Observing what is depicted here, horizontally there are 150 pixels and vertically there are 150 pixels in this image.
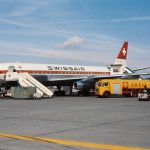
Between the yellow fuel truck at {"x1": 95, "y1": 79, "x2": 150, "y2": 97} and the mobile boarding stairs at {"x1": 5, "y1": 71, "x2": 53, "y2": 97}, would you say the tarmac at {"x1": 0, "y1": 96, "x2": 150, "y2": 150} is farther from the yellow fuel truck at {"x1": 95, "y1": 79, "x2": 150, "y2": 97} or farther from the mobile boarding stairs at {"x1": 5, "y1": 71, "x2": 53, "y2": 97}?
the yellow fuel truck at {"x1": 95, "y1": 79, "x2": 150, "y2": 97}

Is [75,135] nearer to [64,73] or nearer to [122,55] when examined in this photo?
[64,73]

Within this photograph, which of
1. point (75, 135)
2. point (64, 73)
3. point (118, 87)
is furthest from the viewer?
point (64, 73)

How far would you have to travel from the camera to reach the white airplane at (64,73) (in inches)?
2029

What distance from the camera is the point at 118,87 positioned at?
49125 millimetres

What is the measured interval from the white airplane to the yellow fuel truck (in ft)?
14.5

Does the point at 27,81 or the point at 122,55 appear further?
the point at 122,55

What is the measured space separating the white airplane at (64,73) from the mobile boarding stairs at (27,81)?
143 centimetres

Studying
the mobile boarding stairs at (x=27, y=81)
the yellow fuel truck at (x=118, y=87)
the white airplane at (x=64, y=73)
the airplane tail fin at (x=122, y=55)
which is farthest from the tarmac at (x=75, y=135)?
the airplane tail fin at (x=122, y=55)

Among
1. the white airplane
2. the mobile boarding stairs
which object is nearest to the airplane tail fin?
the white airplane

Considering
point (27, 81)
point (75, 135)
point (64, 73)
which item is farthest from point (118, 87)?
point (75, 135)

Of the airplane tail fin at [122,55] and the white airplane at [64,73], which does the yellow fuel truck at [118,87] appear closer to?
the white airplane at [64,73]

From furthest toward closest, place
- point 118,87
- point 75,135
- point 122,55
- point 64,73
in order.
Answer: point 122,55
point 64,73
point 118,87
point 75,135

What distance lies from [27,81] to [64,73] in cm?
871

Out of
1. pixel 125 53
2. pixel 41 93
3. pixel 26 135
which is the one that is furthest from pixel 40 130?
pixel 125 53
